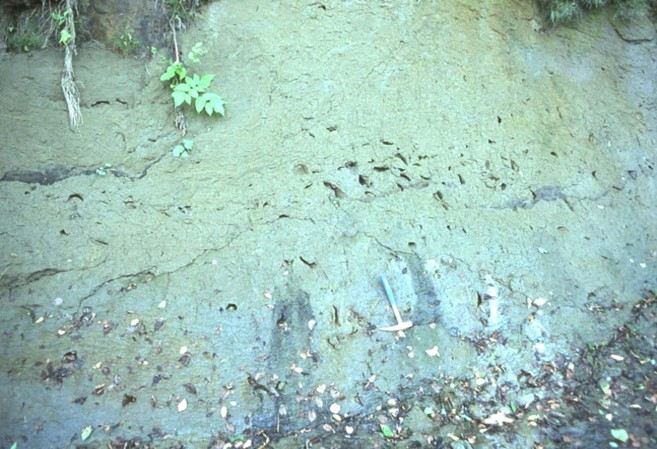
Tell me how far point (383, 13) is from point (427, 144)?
937 mm

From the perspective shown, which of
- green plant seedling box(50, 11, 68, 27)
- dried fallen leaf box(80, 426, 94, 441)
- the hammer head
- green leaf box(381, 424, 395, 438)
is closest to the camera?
dried fallen leaf box(80, 426, 94, 441)

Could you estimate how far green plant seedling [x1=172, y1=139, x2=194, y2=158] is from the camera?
360 cm

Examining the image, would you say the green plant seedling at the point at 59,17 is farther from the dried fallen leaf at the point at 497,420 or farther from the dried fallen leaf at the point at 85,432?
the dried fallen leaf at the point at 497,420

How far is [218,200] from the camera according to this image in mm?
3596

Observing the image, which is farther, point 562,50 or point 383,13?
point 562,50

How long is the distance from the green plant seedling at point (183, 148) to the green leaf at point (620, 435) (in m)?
2.87

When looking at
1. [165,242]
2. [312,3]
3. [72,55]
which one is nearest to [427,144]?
[312,3]

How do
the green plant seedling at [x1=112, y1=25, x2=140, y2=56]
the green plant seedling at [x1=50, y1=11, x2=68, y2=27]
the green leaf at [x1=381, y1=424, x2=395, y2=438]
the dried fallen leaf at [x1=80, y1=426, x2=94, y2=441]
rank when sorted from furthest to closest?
1. the green plant seedling at [x1=112, y1=25, x2=140, y2=56]
2. the green plant seedling at [x1=50, y1=11, x2=68, y2=27]
3. the green leaf at [x1=381, y1=424, x2=395, y2=438]
4. the dried fallen leaf at [x1=80, y1=426, x2=94, y2=441]

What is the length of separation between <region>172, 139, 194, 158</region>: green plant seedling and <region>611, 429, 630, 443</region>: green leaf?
2873mm

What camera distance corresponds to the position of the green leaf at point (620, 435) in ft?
10.2

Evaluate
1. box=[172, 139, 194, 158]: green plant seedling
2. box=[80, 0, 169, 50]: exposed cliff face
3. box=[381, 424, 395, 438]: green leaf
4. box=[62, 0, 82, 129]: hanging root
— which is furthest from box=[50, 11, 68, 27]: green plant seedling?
box=[381, 424, 395, 438]: green leaf

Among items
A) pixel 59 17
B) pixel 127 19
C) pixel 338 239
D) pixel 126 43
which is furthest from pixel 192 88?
pixel 338 239

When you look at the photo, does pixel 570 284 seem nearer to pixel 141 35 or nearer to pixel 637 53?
pixel 637 53

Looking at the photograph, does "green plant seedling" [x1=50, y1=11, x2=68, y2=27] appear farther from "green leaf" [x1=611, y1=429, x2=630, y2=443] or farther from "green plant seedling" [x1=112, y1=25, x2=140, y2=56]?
"green leaf" [x1=611, y1=429, x2=630, y2=443]
